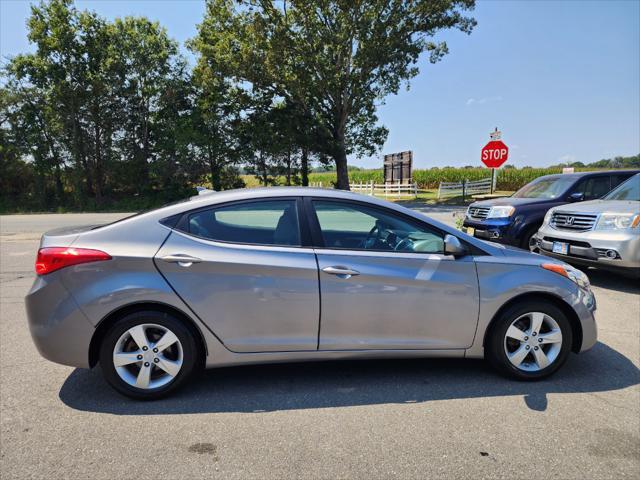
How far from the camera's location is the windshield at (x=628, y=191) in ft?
22.5

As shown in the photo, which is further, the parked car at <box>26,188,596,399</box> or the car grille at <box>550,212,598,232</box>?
the car grille at <box>550,212,598,232</box>

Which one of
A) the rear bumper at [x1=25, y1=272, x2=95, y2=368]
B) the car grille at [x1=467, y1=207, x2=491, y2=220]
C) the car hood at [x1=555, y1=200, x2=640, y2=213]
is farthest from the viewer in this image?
the car grille at [x1=467, y1=207, x2=491, y2=220]

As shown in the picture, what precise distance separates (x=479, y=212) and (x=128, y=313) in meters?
8.01

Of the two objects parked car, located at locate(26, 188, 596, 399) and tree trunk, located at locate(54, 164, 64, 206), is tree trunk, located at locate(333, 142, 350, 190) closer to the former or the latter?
tree trunk, located at locate(54, 164, 64, 206)

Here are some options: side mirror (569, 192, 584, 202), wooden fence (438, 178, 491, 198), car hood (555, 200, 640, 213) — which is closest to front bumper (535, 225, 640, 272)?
car hood (555, 200, 640, 213)

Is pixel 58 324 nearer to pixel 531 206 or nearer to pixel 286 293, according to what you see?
pixel 286 293

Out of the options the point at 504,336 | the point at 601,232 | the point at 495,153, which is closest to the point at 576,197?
the point at 601,232

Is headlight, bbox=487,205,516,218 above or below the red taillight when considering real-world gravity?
below

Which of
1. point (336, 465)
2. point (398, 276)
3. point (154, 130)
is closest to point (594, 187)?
point (398, 276)

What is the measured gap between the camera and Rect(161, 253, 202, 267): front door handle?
305 cm

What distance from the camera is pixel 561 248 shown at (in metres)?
6.65

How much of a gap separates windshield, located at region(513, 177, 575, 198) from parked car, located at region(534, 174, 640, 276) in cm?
164

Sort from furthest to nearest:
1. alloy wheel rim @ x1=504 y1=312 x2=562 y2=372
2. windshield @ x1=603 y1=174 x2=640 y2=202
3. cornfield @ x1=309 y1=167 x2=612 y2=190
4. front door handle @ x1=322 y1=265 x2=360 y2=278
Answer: cornfield @ x1=309 y1=167 x2=612 y2=190 → windshield @ x1=603 y1=174 x2=640 y2=202 → alloy wheel rim @ x1=504 y1=312 x2=562 y2=372 → front door handle @ x1=322 y1=265 x2=360 y2=278

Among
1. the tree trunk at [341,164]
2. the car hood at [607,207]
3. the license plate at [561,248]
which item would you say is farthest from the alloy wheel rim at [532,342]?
the tree trunk at [341,164]
